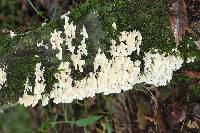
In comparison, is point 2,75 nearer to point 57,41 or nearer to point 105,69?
point 57,41

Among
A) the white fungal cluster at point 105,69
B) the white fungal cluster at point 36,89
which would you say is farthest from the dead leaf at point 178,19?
the white fungal cluster at point 36,89

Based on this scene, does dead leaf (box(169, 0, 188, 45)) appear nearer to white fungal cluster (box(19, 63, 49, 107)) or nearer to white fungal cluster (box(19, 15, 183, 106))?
white fungal cluster (box(19, 15, 183, 106))

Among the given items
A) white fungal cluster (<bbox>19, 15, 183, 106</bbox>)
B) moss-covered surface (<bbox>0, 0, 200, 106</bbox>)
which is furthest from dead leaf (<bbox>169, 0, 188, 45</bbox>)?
white fungal cluster (<bbox>19, 15, 183, 106</bbox>)

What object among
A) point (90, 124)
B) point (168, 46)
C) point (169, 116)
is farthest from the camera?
point (90, 124)

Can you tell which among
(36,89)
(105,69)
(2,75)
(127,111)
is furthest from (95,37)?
(127,111)

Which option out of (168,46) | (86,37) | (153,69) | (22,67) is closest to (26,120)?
(22,67)

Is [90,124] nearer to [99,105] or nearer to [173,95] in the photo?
[99,105]
